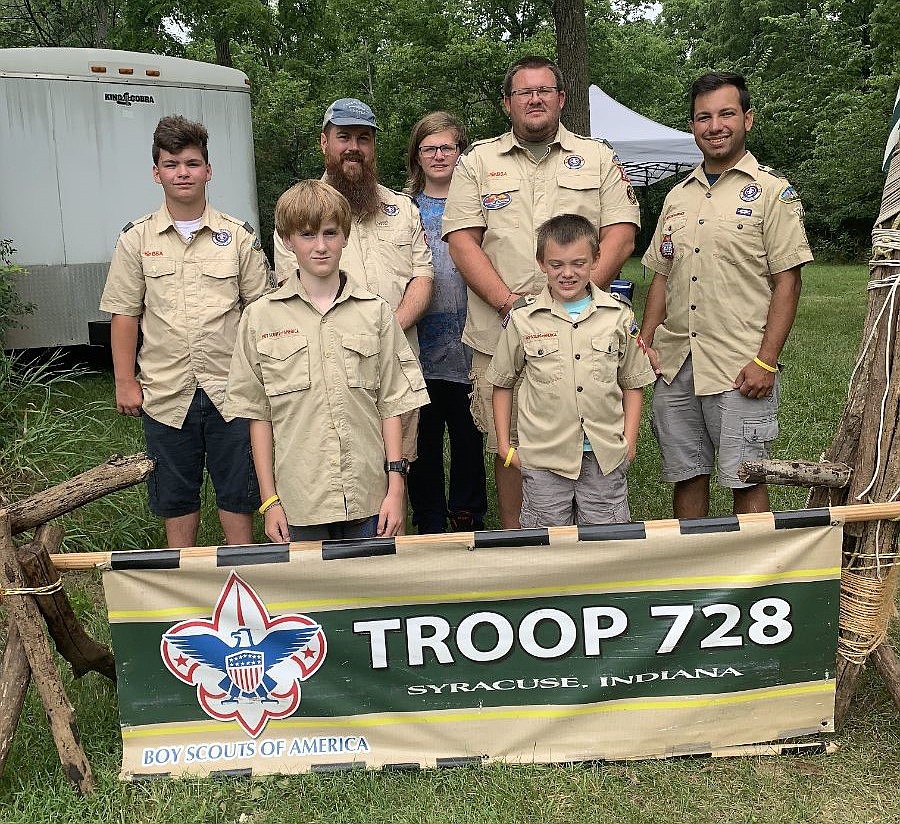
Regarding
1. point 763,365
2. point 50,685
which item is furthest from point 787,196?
point 50,685

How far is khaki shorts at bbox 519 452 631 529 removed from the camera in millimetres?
3447

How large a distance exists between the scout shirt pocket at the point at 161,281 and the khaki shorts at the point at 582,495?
1571 mm

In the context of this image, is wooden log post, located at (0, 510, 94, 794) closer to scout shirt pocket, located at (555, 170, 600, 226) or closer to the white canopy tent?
scout shirt pocket, located at (555, 170, 600, 226)

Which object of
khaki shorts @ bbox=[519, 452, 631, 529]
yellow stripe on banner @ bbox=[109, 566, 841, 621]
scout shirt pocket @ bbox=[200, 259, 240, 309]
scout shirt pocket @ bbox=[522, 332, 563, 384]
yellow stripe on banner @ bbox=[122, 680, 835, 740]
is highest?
scout shirt pocket @ bbox=[200, 259, 240, 309]

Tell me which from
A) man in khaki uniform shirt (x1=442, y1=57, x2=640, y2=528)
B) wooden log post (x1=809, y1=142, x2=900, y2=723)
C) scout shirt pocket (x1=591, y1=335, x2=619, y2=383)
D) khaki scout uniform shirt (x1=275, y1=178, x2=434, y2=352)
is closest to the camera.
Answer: wooden log post (x1=809, y1=142, x2=900, y2=723)

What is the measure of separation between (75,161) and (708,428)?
6862 mm

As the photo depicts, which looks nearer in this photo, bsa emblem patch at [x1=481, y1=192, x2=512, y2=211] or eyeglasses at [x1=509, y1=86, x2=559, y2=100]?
eyeglasses at [x1=509, y1=86, x2=559, y2=100]

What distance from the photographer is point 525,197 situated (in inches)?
156

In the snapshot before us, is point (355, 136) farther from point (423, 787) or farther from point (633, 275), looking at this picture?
point (633, 275)

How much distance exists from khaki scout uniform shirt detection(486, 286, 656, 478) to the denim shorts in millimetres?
1198

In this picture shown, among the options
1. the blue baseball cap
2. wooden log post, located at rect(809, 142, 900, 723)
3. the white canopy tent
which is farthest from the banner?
the white canopy tent

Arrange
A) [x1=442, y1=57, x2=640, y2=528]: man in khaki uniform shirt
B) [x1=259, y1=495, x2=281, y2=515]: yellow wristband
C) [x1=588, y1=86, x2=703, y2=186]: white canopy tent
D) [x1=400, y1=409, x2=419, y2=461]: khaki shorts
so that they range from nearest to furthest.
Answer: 1. [x1=259, y1=495, x2=281, y2=515]: yellow wristband
2. [x1=442, y1=57, x2=640, y2=528]: man in khaki uniform shirt
3. [x1=400, y1=409, x2=419, y2=461]: khaki shorts
4. [x1=588, y1=86, x2=703, y2=186]: white canopy tent

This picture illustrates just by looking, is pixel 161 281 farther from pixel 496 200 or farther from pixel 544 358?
pixel 544 358

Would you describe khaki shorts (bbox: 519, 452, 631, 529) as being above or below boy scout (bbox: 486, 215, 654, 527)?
below
